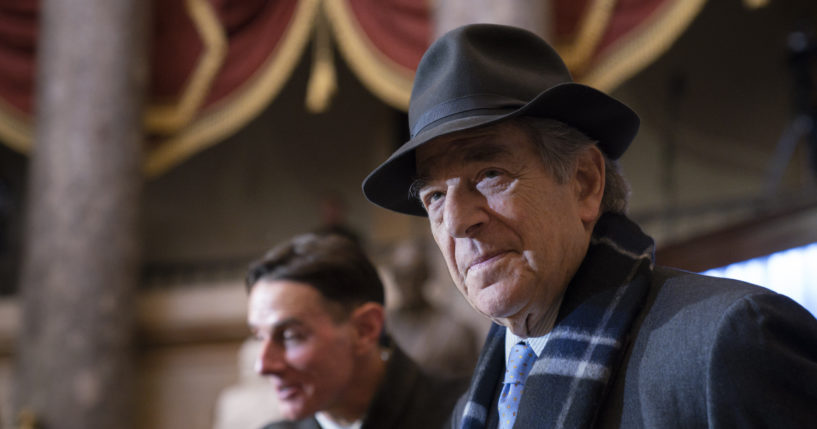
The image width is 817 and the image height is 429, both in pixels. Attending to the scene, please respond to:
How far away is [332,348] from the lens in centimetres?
187

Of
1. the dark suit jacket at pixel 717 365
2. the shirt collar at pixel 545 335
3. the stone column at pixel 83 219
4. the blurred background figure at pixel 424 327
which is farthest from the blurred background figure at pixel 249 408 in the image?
the dark suit jacket at pixel 717 365

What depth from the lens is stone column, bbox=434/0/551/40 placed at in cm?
388

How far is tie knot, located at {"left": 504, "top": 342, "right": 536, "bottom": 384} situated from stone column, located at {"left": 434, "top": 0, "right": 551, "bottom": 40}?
9.26 ft

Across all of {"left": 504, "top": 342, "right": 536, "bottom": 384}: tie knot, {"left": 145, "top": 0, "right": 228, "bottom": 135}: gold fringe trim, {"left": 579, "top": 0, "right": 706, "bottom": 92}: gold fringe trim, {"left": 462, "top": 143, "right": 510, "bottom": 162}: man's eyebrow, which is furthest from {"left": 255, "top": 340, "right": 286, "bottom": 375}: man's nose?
{"left": 145, "top": 0, "right": 228, "bottom": 135}: gold fringe trim

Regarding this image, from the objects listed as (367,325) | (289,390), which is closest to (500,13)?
(367,325)

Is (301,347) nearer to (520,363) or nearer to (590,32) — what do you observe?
(520,363)

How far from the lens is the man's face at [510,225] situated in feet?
3.76

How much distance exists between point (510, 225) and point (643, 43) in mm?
3330

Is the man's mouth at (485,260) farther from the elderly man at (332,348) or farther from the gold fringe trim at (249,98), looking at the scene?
the gold fringe trim at (249,98)

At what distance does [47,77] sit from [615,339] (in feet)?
16.3

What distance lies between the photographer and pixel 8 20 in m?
5.58

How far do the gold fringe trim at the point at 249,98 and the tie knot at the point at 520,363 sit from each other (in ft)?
13.2

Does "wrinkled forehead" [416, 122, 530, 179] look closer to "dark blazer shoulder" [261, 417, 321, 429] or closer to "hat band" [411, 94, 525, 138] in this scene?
"hat band" [411, 94, 525, 138]

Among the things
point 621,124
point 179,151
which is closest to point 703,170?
point 179,151
